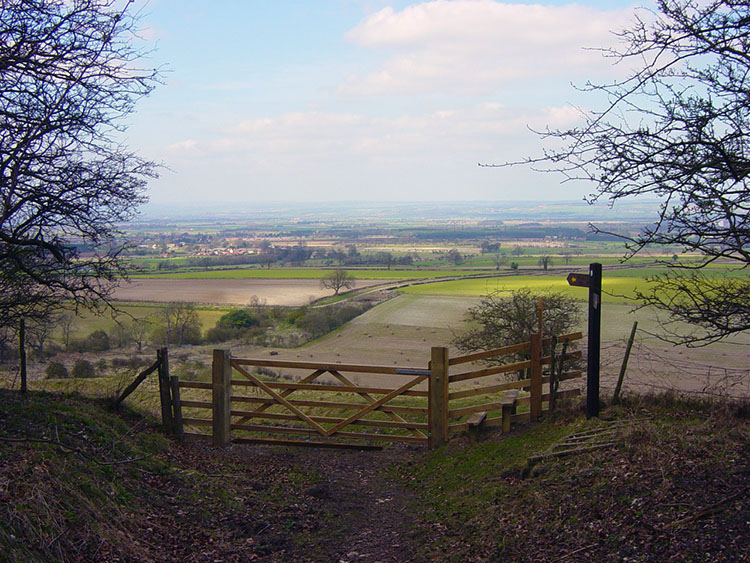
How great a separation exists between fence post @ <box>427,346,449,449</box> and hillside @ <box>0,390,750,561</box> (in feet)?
2.53

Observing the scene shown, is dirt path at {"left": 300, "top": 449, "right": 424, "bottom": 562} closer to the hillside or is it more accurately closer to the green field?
the hillside

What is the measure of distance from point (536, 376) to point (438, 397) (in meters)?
1.60

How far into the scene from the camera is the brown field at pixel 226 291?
50.1 meters

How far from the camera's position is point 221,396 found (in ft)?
32.7

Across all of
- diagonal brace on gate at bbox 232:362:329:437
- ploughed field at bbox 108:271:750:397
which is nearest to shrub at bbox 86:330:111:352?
ploughed field at bbox 108:271:750:397

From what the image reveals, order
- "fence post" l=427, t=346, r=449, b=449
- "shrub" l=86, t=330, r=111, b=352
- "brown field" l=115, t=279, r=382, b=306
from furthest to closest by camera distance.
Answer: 1. "brown field" l=115, t=279, r=382, b=306
2. "shrub" l=86, t=330, r=111, b=352
3. "fence post" l=427, t=346, r=449, b=449

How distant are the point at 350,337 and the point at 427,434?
27.3 meters

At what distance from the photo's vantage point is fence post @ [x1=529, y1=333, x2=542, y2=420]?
9367mm

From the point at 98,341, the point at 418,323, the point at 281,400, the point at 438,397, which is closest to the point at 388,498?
the point at 438,397

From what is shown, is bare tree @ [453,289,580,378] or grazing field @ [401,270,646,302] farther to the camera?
grazing field @ [401,270,646,302]

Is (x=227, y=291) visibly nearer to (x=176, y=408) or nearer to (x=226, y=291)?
(x=226, y=291)

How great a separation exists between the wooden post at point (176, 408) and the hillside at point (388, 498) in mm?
918

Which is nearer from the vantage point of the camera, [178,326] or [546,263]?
[178,326]

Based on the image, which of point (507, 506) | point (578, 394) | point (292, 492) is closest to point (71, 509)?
point (292, 492)
